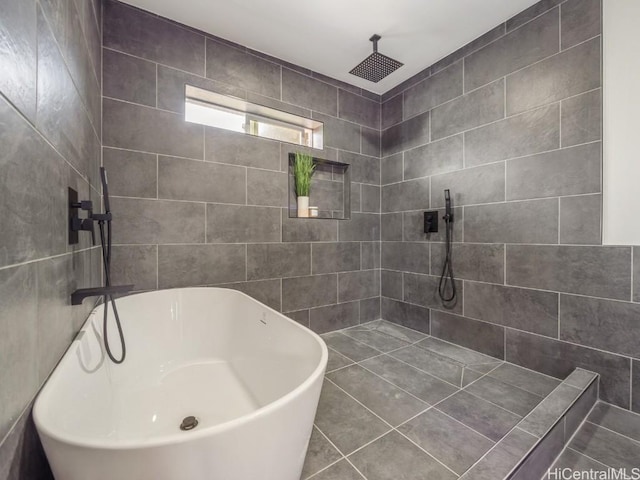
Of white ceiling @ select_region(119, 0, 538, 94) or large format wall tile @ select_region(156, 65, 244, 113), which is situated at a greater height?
white ceiling @ select_region(119, 0, 538, 94)

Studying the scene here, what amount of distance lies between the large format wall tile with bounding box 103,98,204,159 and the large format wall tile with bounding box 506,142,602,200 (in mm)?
2390

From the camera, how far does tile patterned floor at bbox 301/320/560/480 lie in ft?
3.79

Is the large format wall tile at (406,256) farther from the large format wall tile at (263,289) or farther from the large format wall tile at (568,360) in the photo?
the large format wall tile at (263,289)

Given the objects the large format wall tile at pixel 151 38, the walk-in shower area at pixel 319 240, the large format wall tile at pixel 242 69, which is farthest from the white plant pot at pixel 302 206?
the large format wall tile at pixel 151 38

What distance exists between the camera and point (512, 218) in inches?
79.2

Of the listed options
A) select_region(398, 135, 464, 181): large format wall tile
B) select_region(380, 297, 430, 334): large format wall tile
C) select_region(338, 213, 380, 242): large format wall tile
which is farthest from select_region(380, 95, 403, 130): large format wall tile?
select_region(380, 297, 430, 334): large format wall tile

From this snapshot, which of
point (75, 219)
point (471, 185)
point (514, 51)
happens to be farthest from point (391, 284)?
point (75, 219)

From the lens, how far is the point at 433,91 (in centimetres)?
256

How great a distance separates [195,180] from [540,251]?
2.56 metres

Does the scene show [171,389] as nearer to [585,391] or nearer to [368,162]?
[585,391]

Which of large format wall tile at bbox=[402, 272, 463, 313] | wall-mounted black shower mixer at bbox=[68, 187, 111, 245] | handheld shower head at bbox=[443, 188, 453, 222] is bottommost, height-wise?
large format wall tile at bbox=[402, 272, 463, 313]

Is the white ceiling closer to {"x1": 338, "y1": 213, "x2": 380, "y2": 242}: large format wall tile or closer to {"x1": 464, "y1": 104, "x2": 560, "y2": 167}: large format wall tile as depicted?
{"x1": 464, "y1": 104, "x2": 560, "y2": 167}: large format wall tile

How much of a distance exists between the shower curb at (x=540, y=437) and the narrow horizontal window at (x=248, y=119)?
2.52 meters

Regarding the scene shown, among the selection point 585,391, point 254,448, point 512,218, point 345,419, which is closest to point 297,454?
point 254,448
